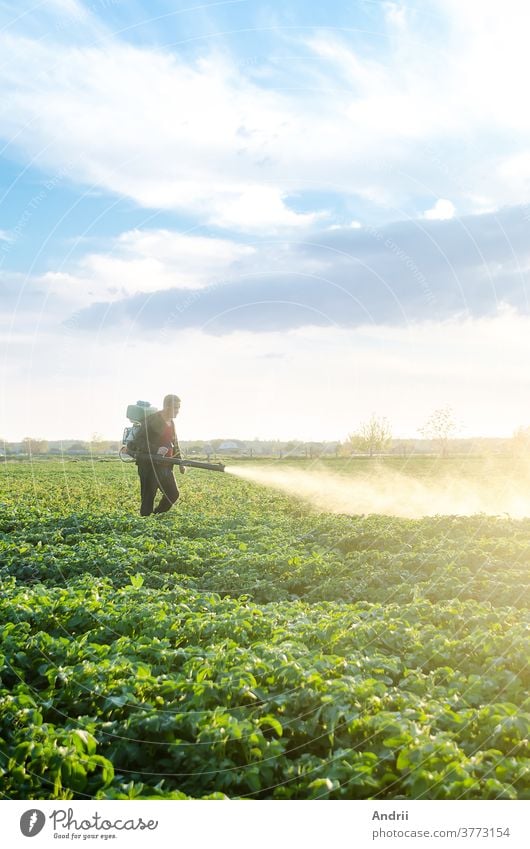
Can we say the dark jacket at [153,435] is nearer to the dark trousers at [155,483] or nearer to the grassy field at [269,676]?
the dark trousers at [155,483]

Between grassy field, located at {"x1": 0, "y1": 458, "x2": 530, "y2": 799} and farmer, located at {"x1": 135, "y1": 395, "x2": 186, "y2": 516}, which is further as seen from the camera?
farmer, located at {"x1": 135, "y1": 395, "x2": 186, "y2": 516}

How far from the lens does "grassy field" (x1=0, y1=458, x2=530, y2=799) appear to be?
457 cm

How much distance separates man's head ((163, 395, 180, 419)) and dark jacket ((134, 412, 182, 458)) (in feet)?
0.63

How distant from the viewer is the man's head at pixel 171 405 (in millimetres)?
15977

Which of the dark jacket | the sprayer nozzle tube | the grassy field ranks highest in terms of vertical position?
the dark jacket

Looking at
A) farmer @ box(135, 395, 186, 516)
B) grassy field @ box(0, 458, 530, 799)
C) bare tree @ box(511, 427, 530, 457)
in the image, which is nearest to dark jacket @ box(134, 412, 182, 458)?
farmer @ box(135, 395, 186, 516)

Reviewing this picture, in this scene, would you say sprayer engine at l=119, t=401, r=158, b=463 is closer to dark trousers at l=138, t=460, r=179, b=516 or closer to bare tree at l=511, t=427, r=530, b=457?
dark trousers at l=138, t=460, r=179, b=516

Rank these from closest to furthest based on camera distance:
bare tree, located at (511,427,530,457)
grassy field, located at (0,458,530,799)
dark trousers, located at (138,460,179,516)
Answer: grassy field, located at (0,458,530,799) → dark trousers, located at (138,460,179,516) → bare tree, located at (511,427,530,457)

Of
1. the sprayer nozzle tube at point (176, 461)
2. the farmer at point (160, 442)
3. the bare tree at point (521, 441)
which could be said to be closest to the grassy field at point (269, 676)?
the sprayer nozzle tube at point (176, 461)

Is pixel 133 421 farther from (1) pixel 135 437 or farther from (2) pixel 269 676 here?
(2) pixel 269 676

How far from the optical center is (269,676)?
18.1ft

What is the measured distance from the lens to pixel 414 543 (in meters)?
11.9

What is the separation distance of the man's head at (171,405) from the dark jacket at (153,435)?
0.19 metres
